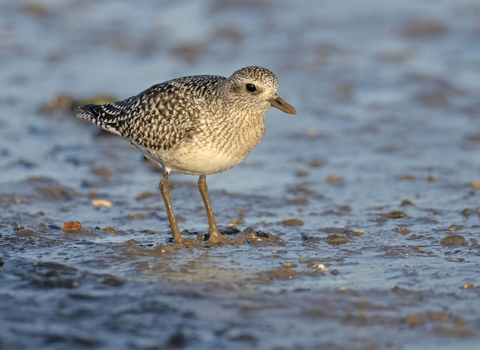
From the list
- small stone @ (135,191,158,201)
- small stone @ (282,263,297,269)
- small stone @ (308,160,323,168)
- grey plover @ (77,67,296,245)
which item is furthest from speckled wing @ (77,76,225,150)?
small stone @ (308,160,323,168)

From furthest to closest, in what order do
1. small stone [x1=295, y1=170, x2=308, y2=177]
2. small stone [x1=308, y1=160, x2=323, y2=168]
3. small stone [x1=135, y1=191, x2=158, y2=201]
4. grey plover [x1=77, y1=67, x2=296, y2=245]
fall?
small stone [x1=308, y1=160, x2=323, y2=168]
small stone [x1=295, y1=170, x2=308, y2=177]
small stone [x1=135, y1=191, x2=158, y2=201]
grey plover [x1=77, y1=67, x2=296, y2=245]

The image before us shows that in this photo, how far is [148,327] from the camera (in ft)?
21.1

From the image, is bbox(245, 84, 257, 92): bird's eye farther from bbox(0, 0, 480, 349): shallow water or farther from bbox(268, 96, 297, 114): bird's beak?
bbox(0, 0, 480, 349): shallow water

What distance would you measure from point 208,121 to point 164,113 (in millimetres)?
597

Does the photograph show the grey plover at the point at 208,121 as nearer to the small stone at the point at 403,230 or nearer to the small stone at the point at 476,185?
the small stone at the point at 403,230

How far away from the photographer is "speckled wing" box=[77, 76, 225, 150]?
881 cm

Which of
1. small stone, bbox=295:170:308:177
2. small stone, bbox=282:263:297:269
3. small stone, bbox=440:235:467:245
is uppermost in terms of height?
small stone, bbox=295:170:308:177

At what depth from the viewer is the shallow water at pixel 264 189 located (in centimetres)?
665

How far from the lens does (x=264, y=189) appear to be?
11406 mm

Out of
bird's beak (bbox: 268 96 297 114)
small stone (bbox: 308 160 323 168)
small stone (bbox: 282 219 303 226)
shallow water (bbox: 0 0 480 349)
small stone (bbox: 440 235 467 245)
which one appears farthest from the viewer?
→ small stone (bbox: 308 160 323 168)

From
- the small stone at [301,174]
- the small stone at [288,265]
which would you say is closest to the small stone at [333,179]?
the small stone at [301,174]

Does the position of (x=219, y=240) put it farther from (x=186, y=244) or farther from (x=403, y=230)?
(x=403, y=230)

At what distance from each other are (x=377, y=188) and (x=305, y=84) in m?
5.44

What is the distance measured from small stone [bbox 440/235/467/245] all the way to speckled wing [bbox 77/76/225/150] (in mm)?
3005
